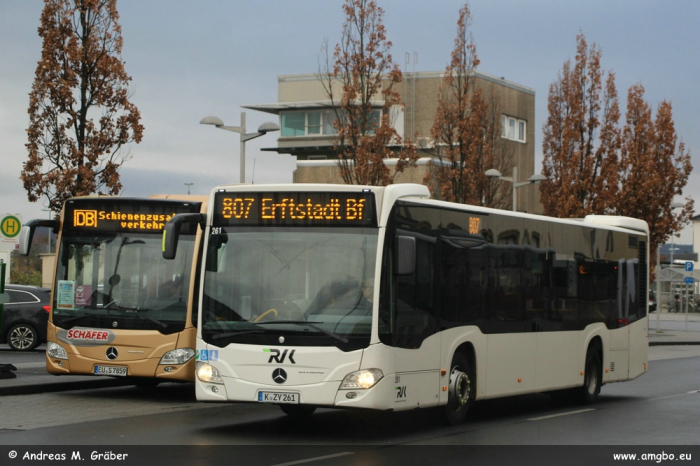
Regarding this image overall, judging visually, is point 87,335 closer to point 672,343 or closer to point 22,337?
point 22,337

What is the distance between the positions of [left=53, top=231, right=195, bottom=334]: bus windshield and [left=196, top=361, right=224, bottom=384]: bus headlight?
3805 mm

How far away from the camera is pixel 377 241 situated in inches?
458

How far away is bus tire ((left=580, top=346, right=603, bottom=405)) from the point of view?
17062 millimetres

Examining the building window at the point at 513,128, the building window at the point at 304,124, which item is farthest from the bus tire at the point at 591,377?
the building window at the point at 304,124

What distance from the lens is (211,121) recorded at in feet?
83.6

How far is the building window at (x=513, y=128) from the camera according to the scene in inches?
2558

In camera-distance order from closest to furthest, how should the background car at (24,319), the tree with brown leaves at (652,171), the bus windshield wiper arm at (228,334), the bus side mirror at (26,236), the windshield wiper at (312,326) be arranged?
the windshield wiper at (312,326), the bus windshield wiper arm at (228,334), the bus side mirror at (26,236), the background car at (24,319), the tree with brown leaves at (652,171)

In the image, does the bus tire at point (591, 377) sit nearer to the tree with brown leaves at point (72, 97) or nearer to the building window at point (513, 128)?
the tree with brown leaves at point (72, 97)

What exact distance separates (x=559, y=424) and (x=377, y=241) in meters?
4.08

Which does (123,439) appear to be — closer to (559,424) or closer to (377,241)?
(377,241)

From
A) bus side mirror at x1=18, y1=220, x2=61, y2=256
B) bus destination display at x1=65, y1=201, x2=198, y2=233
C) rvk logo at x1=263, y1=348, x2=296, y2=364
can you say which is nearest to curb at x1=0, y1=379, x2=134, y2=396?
bus side mirror at x1=18, y1=220, x2=61, y2=256

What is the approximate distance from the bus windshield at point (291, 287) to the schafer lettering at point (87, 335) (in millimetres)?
4368

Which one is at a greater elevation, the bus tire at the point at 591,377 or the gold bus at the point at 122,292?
the gold bus at the point at 122,292

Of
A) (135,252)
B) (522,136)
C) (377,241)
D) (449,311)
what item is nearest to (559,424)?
(449,311)
